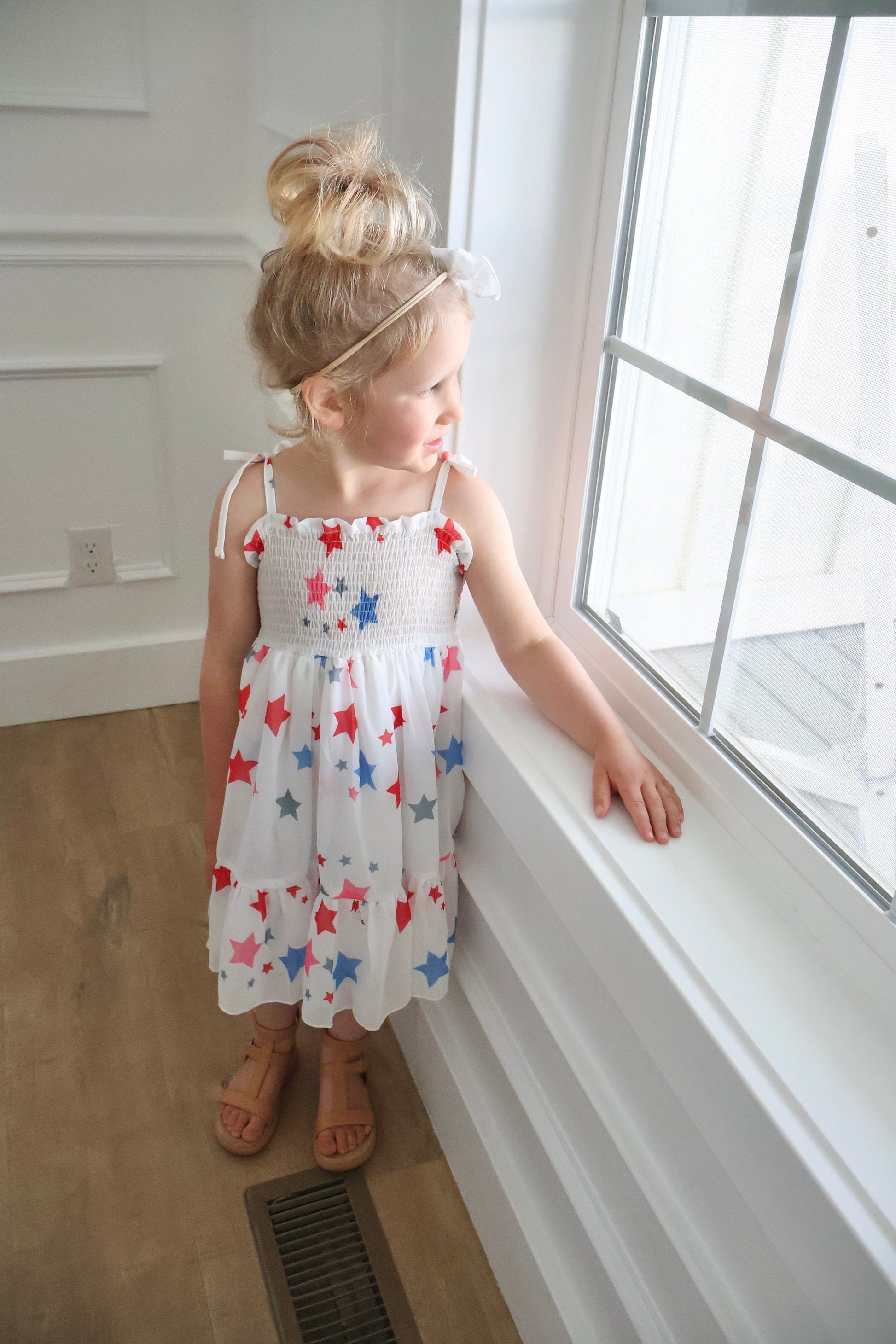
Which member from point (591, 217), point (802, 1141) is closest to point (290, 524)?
point (591, 217)

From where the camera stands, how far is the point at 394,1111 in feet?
4.57

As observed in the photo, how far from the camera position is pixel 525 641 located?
1.13 metres

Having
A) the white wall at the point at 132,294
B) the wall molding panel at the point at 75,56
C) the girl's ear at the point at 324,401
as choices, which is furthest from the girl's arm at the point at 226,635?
the wall molding panel at the point at 75,56

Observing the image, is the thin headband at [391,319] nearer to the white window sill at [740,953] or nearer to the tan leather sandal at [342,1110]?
the white window sill at [740,953]

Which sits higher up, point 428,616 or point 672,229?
point 672,229

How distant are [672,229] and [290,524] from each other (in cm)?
48

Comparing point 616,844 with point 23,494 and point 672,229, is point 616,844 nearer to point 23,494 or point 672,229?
point 672,229

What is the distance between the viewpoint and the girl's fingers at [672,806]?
988 mm

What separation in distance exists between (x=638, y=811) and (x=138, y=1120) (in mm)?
823

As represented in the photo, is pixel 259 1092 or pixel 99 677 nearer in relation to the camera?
pixel 259 1092

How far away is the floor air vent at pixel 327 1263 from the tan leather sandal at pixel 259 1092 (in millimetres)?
56

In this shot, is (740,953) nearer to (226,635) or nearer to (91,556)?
(226,635)

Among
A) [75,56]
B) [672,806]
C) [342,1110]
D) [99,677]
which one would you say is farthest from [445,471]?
[99,677]

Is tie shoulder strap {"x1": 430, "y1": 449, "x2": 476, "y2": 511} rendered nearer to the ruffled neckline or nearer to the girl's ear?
the ruffled neckline
